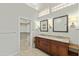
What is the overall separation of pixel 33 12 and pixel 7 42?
23.6 inches

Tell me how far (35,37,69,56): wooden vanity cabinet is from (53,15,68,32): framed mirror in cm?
20

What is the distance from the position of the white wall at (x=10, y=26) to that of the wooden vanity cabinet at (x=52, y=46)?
0.34 meters

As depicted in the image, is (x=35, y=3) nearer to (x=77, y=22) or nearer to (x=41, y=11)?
(x=41, y=11)

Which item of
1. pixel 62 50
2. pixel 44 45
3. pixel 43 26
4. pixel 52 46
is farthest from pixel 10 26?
pixel 62 50

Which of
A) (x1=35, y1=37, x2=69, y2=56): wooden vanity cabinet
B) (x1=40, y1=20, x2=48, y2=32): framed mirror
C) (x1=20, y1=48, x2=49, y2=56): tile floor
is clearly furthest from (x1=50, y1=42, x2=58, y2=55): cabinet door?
(x1=40, y1=20, x2=48, y2=32): framed mirror

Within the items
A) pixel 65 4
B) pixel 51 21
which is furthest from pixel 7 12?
pixel 65 4

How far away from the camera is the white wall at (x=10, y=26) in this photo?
50.8 inches

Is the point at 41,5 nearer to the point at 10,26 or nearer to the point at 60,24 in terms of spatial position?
the point at 60,24

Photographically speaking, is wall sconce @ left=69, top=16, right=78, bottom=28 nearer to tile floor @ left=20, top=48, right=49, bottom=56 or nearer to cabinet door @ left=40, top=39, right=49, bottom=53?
cabinet door @ left=40, top=39, right=49, bottom=53

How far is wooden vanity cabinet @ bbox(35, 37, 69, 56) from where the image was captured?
1.35 metres

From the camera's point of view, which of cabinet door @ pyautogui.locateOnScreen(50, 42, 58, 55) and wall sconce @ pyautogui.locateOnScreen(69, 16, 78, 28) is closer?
wall sconce @ pyautogui.locateOnScreen(69, 16, 78, 28)

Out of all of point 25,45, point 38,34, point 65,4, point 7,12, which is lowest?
point 25,45

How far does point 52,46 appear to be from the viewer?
56.9 inches

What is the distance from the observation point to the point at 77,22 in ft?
4.34
